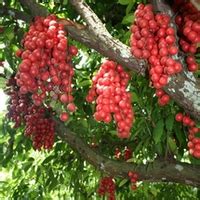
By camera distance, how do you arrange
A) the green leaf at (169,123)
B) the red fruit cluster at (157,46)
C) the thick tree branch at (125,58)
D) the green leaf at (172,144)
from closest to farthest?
the red fruit cluster at (157,46) < the thick tree branch at (125,58) < the green leaf at (169,123) < the green leaf at (172,144)

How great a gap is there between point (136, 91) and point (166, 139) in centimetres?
56

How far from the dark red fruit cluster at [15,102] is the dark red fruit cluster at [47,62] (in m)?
1.42

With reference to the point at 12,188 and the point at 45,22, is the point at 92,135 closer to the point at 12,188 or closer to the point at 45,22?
the point at 12,188

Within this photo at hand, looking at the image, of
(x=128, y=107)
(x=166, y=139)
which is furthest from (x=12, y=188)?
(x=128, y=107)

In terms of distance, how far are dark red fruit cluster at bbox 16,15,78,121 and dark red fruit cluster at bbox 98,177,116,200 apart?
2.60 meters

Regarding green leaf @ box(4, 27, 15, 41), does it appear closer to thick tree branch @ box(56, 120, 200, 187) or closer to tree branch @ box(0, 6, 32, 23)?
tree branch @ box(0, 6, 32, 23)

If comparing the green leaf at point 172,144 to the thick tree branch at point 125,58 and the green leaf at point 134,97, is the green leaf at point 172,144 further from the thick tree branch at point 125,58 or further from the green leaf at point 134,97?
the thick tree branch at point 125,58

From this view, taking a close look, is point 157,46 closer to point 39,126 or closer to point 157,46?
point 157,46

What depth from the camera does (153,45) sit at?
2156mm

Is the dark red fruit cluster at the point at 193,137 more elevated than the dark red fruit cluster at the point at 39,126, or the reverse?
the dark red fruit cluster at the point at 193,137

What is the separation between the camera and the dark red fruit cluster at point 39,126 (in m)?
3.80

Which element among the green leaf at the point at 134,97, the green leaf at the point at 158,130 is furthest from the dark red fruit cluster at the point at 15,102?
the green leaf at the point at 158,130

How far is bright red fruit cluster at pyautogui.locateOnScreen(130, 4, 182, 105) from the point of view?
2090 mm

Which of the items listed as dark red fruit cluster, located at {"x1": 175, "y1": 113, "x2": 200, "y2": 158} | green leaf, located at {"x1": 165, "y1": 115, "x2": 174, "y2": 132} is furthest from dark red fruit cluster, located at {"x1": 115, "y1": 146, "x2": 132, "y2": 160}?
dark red fruit cluster, located at {"x1": 175, "y1": 113, "x2": 200, "y2": 158}
